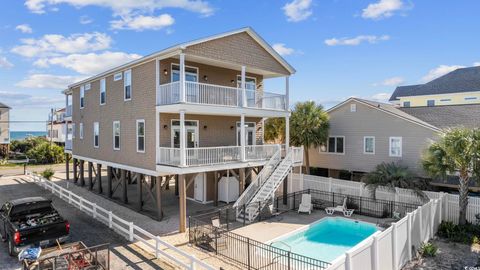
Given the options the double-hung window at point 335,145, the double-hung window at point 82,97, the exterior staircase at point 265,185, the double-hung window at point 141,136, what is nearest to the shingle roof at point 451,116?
the double-hung window at point 335,145

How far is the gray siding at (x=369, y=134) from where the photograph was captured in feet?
71.4

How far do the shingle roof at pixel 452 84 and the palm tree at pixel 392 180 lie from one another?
2760 cm

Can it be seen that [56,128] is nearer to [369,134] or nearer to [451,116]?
[369,134]

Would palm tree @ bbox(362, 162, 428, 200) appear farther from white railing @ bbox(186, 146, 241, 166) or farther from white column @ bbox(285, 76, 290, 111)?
white railing @ bbox(186, 146, 241, 166)

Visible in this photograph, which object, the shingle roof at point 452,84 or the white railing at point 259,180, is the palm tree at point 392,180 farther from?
the shingle roof at point 452,84

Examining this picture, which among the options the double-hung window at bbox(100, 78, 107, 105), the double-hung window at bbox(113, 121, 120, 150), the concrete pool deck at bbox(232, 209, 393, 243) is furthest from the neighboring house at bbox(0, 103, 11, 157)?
the concrete pool deck at bbox(232, 209, 393, 243)

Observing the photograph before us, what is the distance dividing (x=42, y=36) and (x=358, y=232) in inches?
960

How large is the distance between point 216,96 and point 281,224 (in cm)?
812

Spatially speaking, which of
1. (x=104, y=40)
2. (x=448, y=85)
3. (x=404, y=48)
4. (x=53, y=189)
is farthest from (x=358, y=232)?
(x=448, y=85)

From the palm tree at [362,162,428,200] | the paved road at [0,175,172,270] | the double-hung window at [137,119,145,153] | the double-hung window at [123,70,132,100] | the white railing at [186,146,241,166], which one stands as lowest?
the paved road at [0,175,172,270]

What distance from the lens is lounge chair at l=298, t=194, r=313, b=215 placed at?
64.8 ft

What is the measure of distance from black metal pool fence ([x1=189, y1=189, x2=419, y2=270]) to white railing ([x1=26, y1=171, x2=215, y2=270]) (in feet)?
5.50

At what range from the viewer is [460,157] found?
15.2 metres

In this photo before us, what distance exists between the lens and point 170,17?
2017cm
